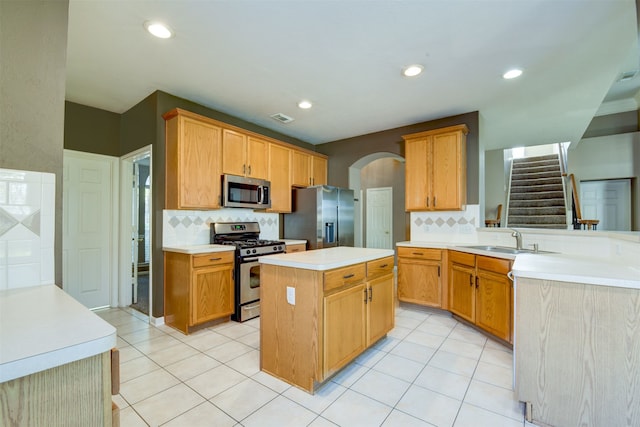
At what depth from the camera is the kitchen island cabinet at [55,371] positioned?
2.03 ft

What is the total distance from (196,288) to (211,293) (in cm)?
19

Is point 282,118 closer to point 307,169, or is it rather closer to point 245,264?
point 307,169

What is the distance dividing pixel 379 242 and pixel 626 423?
579cm

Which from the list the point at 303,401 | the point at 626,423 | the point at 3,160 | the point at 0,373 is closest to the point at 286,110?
the point at 3,160

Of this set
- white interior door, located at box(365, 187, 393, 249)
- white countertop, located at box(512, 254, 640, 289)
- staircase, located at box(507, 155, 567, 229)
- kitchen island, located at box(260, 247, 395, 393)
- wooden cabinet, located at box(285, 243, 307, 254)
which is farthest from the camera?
white interior door, located at box(365, 187, 393, 249)

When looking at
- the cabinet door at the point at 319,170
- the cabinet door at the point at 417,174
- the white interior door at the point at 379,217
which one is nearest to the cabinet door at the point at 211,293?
the cabinet door at the point at 319,170

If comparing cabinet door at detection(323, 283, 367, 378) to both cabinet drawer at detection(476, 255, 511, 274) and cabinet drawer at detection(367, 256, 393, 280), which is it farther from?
cabinet drawer at detection(476, 255, 511, 274)

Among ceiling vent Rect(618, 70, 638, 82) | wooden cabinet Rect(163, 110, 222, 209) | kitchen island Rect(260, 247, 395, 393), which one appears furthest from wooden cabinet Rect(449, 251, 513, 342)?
ceiling vent Rect(618, 70, 638, 82)

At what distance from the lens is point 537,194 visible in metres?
6.82

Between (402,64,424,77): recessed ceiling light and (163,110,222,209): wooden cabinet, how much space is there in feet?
7.39

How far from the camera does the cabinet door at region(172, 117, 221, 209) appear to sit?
3.13m

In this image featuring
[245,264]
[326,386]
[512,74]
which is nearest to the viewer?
[326,386]

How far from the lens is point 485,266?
9.48 feet

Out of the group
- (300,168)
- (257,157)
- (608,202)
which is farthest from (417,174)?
(608,202)
